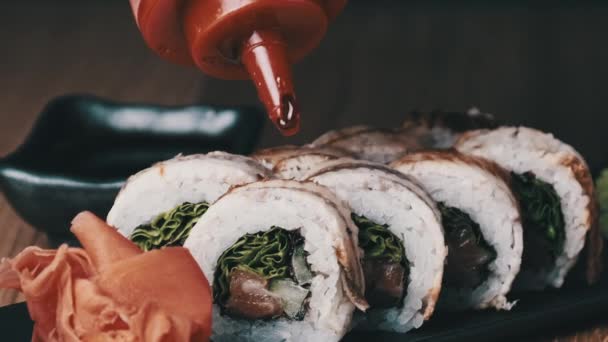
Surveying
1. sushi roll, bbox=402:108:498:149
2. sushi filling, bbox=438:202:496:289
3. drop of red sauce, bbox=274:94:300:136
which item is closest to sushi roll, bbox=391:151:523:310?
sushi filling, bbox=438:202:496:289

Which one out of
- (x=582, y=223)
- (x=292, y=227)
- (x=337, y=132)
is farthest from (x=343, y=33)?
(x=292, y=227)

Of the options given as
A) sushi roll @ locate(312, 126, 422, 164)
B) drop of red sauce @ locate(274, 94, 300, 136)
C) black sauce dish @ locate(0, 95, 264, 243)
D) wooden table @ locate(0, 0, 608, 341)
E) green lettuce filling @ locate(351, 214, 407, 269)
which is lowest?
wooden table @ locate(0, 0, 608, 341)

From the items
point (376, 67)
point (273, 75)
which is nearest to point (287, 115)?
point (273, 75)

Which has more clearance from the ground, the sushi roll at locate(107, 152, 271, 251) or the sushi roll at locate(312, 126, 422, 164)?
the sushi roll at locate(107, 152, 271, 251)

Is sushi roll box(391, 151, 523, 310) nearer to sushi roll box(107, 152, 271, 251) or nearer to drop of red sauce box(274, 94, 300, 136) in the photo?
sushi roll box(107, 152, 271, 251)

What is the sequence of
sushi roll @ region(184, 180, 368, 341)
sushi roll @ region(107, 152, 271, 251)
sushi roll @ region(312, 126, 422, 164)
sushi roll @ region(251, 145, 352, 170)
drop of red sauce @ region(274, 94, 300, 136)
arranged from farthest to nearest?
1. sushi roll @ region(312, 126, 422, 164)
2. sushi roll @ region(251, 145, 352, 170)
3. sushi roll @ region(107, 152, 271, 251)
4. sushi roll @ region(184, 180, 368, 341)
5. drop of red sauce @ region(274, 94, 300, 136)

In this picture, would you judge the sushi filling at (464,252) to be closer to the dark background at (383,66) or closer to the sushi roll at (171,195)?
the sushi roll at (171,195)

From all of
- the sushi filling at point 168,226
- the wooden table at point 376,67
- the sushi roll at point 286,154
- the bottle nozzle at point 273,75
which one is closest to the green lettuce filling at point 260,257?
the sushi filling at point 168,226
